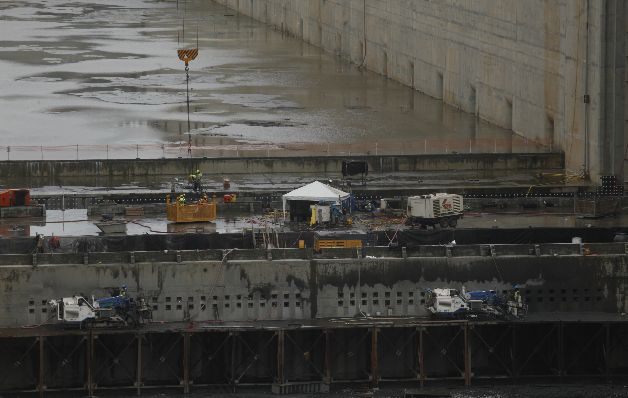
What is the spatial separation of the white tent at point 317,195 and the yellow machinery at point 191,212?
8.55 feet

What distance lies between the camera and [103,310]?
184 ft

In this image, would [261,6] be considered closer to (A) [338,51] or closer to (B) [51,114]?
(A) [338,51]

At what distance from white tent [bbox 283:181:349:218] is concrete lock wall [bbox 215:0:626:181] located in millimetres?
14611

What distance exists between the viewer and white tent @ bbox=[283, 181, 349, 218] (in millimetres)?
64812

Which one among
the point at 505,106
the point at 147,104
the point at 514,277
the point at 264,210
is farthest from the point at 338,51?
the point at 514,277

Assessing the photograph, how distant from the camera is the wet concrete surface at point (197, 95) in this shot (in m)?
97.4

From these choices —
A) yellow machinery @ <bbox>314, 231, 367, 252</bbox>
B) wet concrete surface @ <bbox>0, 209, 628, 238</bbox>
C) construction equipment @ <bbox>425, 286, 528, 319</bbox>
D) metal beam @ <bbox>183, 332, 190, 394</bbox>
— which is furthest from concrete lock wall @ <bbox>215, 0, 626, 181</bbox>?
metal beam @ <bbox>183, 332, 190, 394</bbox>

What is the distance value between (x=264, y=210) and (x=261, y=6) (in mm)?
105912

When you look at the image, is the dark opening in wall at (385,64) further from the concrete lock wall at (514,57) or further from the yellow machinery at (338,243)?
the yellow machinery at (338,243)

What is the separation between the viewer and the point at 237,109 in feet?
361

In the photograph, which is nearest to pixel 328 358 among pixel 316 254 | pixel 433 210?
pixel 316 254

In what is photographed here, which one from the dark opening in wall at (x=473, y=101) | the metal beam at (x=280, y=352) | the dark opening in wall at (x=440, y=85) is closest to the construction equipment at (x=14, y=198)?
the metal beam at (x=280, y=352)

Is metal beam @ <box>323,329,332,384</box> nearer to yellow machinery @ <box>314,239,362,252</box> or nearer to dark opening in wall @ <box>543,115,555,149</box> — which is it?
yellow machinery @ <box>314,239,362,252</box>

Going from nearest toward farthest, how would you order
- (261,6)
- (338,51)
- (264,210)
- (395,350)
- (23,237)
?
(395,350), (23,237), (264,210), (338,51), (261,6)
